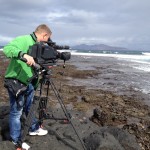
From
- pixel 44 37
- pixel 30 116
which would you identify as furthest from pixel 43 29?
pixel 30 116

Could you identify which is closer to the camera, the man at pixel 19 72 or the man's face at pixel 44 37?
the man at pixel 19 72

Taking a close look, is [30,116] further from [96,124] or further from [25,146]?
[96,124]

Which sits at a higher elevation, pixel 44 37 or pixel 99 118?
pixel 44 37

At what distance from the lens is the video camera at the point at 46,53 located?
515 centimetres

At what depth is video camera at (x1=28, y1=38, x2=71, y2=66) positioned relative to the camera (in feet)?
16.9

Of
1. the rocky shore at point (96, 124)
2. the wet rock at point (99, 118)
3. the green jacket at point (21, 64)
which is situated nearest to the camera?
the green jacket at point (21, 64)

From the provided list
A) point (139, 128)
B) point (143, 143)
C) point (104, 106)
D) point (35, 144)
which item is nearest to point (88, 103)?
point (104, 106)

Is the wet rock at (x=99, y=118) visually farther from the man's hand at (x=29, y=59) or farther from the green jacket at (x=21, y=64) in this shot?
the man's hand at (x=29, y=59)

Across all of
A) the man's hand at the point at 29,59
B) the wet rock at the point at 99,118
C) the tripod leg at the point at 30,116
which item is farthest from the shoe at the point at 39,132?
the wet rock at the point at 99,118

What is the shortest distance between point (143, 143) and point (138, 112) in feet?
11.7

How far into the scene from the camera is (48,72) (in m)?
5.38

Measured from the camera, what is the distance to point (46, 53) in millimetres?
5250

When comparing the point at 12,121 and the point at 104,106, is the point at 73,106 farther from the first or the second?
the point at 12,121

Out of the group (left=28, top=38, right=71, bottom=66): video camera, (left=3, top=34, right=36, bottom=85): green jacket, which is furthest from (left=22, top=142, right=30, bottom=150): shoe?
(left=28, top=38, right=71, bottom=66): video camera
